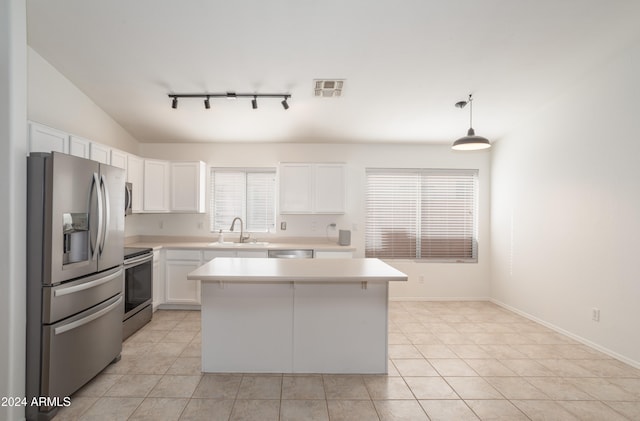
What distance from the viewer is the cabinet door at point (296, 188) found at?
4727mm

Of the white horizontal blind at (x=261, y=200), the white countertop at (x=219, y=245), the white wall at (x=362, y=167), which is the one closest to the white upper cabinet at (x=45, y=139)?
the white countertop at (x=219, y=245)

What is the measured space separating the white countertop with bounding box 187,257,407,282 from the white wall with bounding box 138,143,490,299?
206 cm

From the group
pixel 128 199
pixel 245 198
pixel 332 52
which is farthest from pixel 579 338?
pixel 128 199

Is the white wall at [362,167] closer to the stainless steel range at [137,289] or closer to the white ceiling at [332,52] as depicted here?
the white ceiling at [332,52]

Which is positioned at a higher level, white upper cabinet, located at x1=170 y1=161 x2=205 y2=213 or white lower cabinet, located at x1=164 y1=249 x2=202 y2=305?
white upper cabinet, located at x1=170 y1=161 x2=205 y2=213

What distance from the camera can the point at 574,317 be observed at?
137 inches

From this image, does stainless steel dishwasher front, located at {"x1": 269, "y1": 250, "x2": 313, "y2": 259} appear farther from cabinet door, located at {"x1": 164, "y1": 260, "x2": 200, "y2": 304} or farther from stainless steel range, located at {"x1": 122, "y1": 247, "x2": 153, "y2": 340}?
stainless steel range, located at {"x1": 122, "y1": 247, "x2": 153, "y2": 340}

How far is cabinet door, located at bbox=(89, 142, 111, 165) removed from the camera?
3.36 meters

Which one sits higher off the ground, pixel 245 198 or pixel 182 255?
pixel 245 198

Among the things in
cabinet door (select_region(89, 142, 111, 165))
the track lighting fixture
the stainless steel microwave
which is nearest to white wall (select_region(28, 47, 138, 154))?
cabinet door (select_region(89, 142, 111, 165))

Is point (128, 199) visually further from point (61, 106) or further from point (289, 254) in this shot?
point (289, 254)

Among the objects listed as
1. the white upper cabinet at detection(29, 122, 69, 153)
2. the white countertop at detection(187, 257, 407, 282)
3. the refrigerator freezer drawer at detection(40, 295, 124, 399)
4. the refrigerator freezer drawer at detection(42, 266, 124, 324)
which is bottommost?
the refrigerator freezer drawer at detection(40, 295, 124, 399)

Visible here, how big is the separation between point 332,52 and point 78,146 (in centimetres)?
269

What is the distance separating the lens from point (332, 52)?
117 inches
